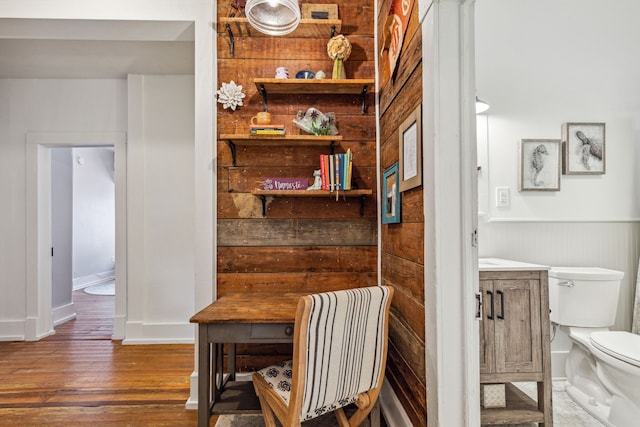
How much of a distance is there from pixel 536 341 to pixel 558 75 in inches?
72.2

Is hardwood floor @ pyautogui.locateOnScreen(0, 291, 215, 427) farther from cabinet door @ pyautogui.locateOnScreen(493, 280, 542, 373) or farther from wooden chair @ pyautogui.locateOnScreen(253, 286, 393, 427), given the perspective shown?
cabinet door @ pyautogui.locateOnScreen(493, 280, 542, 373)

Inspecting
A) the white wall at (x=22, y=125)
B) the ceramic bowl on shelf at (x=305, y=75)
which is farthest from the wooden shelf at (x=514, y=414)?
the white wall at (x=22, y=125)

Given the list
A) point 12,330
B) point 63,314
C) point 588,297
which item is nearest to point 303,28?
point 588,297

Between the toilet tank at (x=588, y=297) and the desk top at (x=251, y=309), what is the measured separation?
165 cm

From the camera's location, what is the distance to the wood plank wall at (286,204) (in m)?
2.23

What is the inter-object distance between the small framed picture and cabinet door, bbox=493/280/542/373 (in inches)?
37.0

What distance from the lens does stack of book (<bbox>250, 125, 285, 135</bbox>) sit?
2021mm

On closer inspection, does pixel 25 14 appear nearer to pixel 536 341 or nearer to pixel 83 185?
pixel 536 341

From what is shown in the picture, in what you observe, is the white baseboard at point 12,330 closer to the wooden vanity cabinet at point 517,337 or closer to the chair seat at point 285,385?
the chair seat at point 285,385

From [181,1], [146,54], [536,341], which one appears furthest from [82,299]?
[536,341]

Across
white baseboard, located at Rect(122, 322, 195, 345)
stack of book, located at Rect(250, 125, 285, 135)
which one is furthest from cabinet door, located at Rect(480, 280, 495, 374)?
white baseboard, located at Rect(122, 322, 195, 345)

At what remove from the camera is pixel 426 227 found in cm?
132

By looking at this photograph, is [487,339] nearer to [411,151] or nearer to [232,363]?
[411,151]

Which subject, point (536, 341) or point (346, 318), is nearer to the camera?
point (346, 318)
